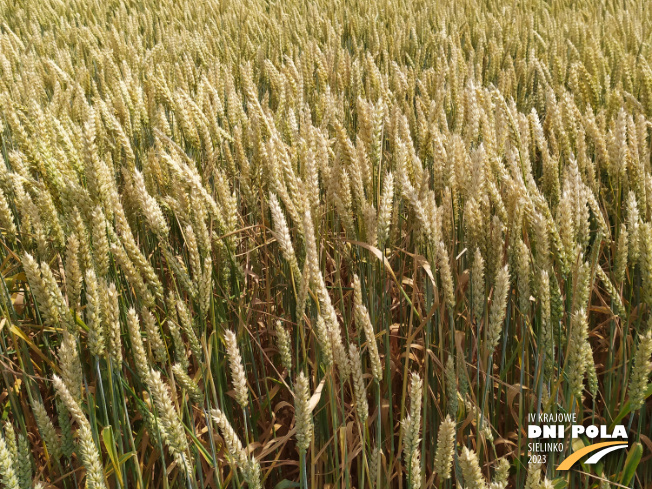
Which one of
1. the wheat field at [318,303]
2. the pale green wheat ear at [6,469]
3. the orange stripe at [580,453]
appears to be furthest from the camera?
the orange stripe at [580,453]

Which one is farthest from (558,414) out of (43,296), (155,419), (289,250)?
(43,296)

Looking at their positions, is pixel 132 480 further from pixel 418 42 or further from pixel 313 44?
pixel 418 42

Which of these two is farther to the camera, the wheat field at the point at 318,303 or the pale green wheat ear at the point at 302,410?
the wheat field at the point at 318,303

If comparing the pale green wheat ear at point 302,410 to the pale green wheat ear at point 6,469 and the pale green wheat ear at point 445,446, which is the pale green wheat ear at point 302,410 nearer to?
the pale green wheat ear at point 445,446

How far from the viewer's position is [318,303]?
95 centimetres

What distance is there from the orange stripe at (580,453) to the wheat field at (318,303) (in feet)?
0.07

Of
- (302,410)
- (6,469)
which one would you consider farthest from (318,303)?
(6,469)

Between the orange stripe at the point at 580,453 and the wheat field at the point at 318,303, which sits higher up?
the wheat field at the point at 318,303

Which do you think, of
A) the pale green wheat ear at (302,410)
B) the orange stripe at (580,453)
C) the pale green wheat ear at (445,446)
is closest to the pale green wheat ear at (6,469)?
the pale green wheat ear at (302,410)

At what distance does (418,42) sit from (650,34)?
→ 1.16m

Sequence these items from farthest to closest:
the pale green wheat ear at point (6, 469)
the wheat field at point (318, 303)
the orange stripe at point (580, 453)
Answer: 1. the orange stripe at point (580, 453)
2. the wheat field at point (318, 303)
3. the pale green wheat ear at point (6, 469)

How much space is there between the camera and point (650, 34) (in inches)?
124

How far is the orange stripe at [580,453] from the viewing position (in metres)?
0.97

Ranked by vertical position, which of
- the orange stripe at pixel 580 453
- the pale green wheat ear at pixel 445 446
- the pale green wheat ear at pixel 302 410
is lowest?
the orange stripe at pixel 580 453
